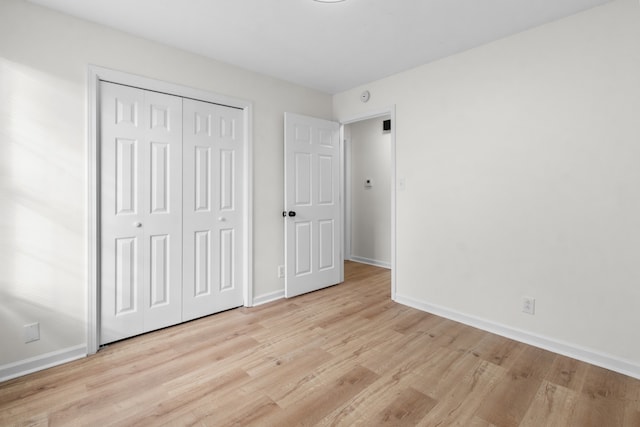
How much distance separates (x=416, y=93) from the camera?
10.2 feet

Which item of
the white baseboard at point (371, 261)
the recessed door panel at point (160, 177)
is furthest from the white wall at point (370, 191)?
the recessed door panel at point (160, 177)

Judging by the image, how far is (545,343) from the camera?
7.70 feet

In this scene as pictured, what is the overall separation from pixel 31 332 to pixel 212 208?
5.00 ft

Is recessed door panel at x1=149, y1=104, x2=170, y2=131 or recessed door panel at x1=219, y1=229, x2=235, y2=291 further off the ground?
recessed door panel at x1=149, y1=104, x2=170, y2=131

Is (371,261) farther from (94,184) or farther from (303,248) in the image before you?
(94,184)

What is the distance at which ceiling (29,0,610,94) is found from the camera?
6.80 feet

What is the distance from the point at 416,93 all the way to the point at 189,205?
250 centimetres

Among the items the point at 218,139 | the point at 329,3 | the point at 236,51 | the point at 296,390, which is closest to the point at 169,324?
the point at 296,390

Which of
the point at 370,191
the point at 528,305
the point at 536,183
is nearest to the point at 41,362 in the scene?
the point at 528,305

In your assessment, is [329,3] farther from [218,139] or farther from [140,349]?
[140,349]

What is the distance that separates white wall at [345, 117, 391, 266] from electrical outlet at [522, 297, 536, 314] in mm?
2488

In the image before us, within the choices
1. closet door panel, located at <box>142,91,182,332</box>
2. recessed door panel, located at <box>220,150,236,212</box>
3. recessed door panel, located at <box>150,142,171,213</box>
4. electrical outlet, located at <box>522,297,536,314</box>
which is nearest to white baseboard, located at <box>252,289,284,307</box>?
closet door panel, located at <box>142,91,182,332</box>

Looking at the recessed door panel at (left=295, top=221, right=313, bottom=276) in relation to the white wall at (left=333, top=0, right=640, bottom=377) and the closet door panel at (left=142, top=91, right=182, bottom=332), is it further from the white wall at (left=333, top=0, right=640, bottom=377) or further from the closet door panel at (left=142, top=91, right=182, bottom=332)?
the closet door panel at (left=142, top=91, right=182, bottom=332)

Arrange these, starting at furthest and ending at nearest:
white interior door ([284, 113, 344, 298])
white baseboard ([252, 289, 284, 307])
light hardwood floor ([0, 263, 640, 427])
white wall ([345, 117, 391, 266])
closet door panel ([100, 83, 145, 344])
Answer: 1. white wall ([345, 117, 391, 266])
2. white interior door ([284, 113, 344, 298])
3. white baseboard ([252, 289, 284, 307])
4. closet door panel ([100, 83, 145, 344])
5. light hardwood floor ([0, 263, 640, 427])
